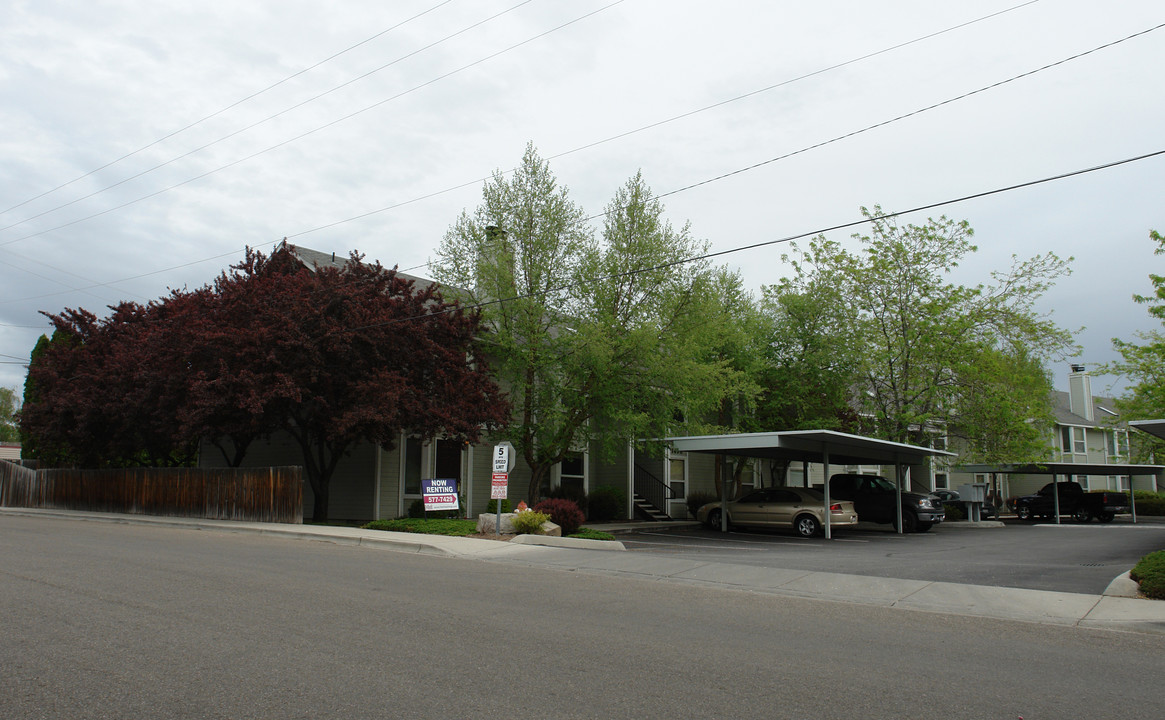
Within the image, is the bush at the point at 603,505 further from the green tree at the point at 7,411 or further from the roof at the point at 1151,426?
the green tree at the point at 7,411

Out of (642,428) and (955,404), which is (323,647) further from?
(955,404)

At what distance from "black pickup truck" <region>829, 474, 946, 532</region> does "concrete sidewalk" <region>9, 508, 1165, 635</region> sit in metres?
12.8

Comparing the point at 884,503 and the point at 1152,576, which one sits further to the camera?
the point at 884,503

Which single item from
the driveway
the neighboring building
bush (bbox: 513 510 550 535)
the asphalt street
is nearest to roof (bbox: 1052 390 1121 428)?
the neighboring building

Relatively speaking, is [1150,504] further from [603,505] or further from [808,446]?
[603,505]

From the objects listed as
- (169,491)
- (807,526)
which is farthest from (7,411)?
(807,526)

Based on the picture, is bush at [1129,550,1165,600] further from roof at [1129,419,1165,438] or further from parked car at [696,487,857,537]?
parked car at [696,487,857,537]

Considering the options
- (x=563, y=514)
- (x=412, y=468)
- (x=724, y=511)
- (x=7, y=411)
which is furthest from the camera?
(x=7, y=411)

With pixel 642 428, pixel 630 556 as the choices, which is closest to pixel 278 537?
pixel 630 556

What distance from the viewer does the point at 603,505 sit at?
28.2 metres

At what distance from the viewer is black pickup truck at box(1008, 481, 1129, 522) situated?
3456cm

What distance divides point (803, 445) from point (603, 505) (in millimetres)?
8342

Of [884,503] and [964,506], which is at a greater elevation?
[884,503]

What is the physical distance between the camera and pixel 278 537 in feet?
60.7
